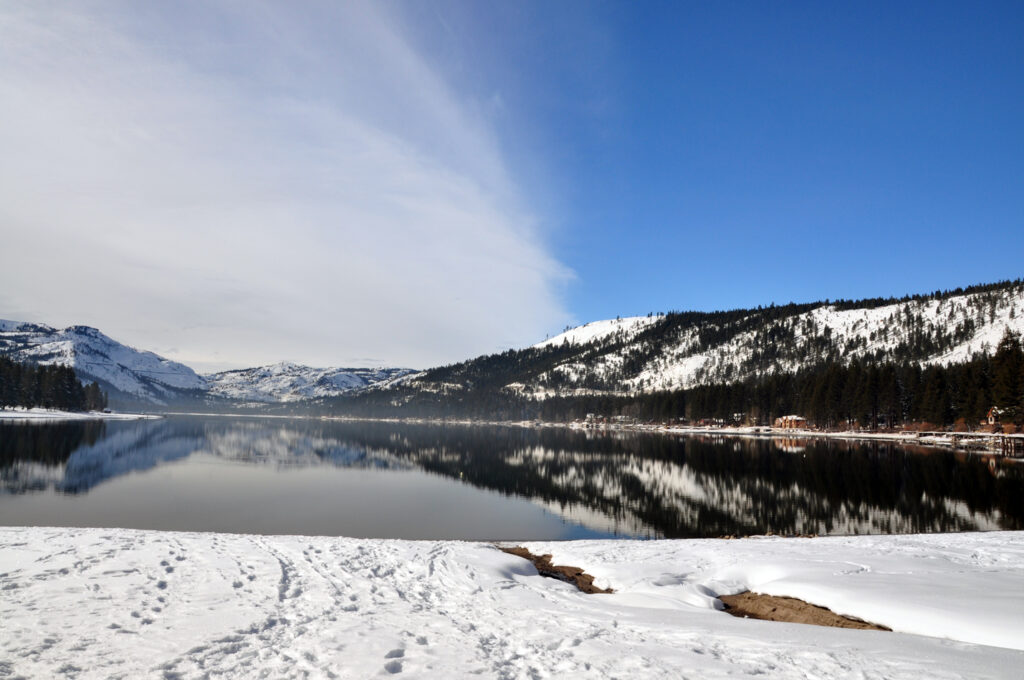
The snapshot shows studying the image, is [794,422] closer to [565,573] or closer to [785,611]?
[565,573]

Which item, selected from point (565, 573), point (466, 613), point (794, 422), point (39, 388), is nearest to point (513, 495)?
point (565, 573)

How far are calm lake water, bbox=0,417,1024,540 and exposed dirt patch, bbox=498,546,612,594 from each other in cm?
876

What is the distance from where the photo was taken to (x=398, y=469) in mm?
59812

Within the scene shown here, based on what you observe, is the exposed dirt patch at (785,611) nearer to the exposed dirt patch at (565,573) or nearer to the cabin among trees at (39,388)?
the exposed dirt patch at (565,573)

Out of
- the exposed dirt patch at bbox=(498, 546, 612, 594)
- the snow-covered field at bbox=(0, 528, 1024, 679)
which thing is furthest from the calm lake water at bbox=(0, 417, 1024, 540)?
the snow-covered field at bbox=(0, 528, 1024, 679)

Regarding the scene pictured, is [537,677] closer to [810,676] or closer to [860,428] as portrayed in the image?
[810,676]

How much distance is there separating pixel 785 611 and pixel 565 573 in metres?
6.31

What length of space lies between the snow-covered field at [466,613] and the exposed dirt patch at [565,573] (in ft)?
1.43

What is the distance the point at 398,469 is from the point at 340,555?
45652 millimetres

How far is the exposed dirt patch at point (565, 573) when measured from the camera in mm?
14172

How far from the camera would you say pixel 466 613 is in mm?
10922

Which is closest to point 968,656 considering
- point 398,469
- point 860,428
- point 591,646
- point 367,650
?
point 591,646

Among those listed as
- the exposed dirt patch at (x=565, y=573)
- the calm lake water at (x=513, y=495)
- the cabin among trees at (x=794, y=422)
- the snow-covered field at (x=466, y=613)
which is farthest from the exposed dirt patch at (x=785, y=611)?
the cabin among trees at (x=794, y=422)

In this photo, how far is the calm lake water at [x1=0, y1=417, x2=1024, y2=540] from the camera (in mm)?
28125
